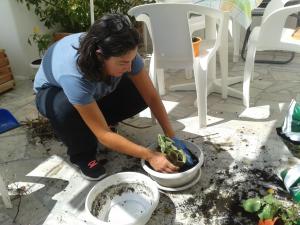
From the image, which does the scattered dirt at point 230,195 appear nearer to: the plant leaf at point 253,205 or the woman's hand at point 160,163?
the plant leaf at point 253,205

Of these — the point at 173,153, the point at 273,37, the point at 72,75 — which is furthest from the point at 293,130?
the point at 72,75

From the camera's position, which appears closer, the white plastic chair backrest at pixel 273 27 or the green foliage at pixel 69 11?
the white plastic chair backrest at pixel 273 27

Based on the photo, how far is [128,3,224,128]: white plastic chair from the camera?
88.8 inches

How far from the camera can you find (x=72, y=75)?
163 centimetres

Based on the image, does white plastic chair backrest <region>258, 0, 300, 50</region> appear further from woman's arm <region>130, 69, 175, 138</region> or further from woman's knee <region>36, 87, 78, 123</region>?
woman's knee <region>36, 87, 78, 123</region>

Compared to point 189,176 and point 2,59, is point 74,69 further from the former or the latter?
point 2,59

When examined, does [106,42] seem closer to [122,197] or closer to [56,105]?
[56,105]

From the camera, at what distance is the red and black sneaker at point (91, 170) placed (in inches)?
80.0

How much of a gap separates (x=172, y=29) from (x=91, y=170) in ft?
3.59

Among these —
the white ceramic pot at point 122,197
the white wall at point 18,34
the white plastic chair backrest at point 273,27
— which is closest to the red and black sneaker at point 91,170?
the white ceramic pot at point 122,197

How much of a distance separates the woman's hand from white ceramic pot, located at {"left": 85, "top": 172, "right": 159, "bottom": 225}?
85 millimetres

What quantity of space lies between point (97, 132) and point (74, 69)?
13.1 inches

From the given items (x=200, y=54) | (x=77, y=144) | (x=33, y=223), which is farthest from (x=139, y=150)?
(x=200, y=54)

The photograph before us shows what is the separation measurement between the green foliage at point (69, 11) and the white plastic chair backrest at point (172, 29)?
54.7 inches
